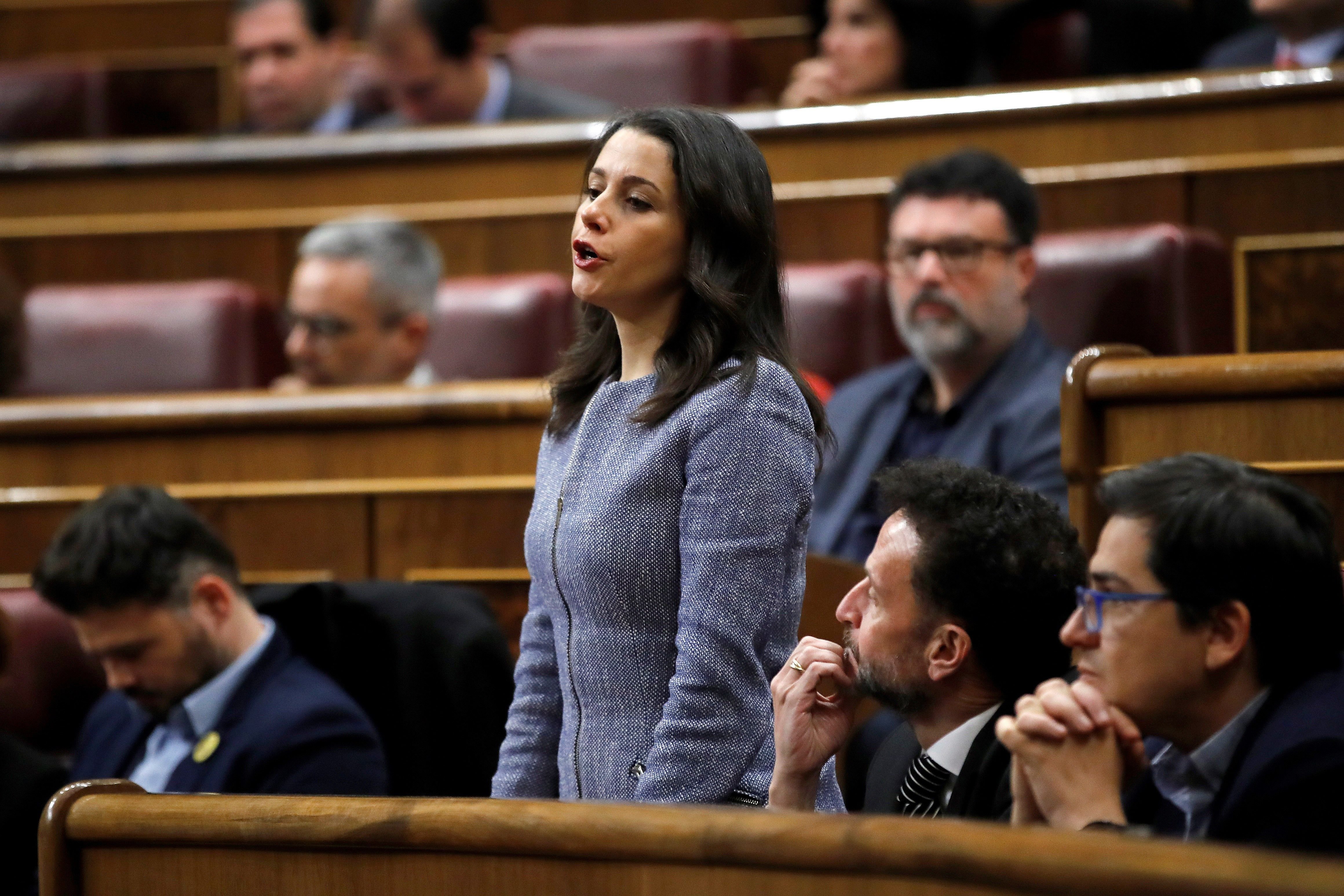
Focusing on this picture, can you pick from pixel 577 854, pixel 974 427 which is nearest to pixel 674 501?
pixel 577 854

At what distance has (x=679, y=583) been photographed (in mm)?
580

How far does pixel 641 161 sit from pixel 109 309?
3.03ft

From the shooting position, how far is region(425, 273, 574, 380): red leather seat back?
4.33 feet

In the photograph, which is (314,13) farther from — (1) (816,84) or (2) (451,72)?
(1) (816,84)

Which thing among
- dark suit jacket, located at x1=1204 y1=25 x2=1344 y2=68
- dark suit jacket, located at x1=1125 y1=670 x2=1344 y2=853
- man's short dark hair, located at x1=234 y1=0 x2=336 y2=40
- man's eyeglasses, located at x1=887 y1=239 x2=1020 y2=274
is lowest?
dark suit jacket, located at x1=1125 y1=670 x2=1344 y2=853

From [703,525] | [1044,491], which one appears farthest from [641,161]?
[1044,491]

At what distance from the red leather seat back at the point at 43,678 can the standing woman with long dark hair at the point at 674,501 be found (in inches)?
21.5

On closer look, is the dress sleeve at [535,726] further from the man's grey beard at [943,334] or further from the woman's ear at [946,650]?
the man's grey beard at [943,334]

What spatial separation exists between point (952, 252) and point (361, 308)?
45 cm

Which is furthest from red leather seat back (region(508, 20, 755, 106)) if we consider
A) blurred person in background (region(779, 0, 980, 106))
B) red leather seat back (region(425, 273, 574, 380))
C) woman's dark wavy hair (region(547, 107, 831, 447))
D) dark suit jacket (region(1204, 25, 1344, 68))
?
woman's dark wavy hair (region(547, 107, 831, 447))

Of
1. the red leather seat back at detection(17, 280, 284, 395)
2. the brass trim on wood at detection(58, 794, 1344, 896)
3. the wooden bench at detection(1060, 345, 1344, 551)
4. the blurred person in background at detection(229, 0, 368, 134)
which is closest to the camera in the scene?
the brass trim on wood at detection(58, 794, 1344, 896)

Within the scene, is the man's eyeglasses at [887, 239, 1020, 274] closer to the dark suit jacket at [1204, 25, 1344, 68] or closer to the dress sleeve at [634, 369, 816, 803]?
the dark suit jacket at [1204, 25, 1344, 68]

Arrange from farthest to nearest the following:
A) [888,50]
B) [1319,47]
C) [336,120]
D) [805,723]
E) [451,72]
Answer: [336,120] → [451,72] → [888,50] → [1319,47] → [805,723]

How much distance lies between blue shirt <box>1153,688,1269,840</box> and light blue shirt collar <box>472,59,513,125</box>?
3.70ft
